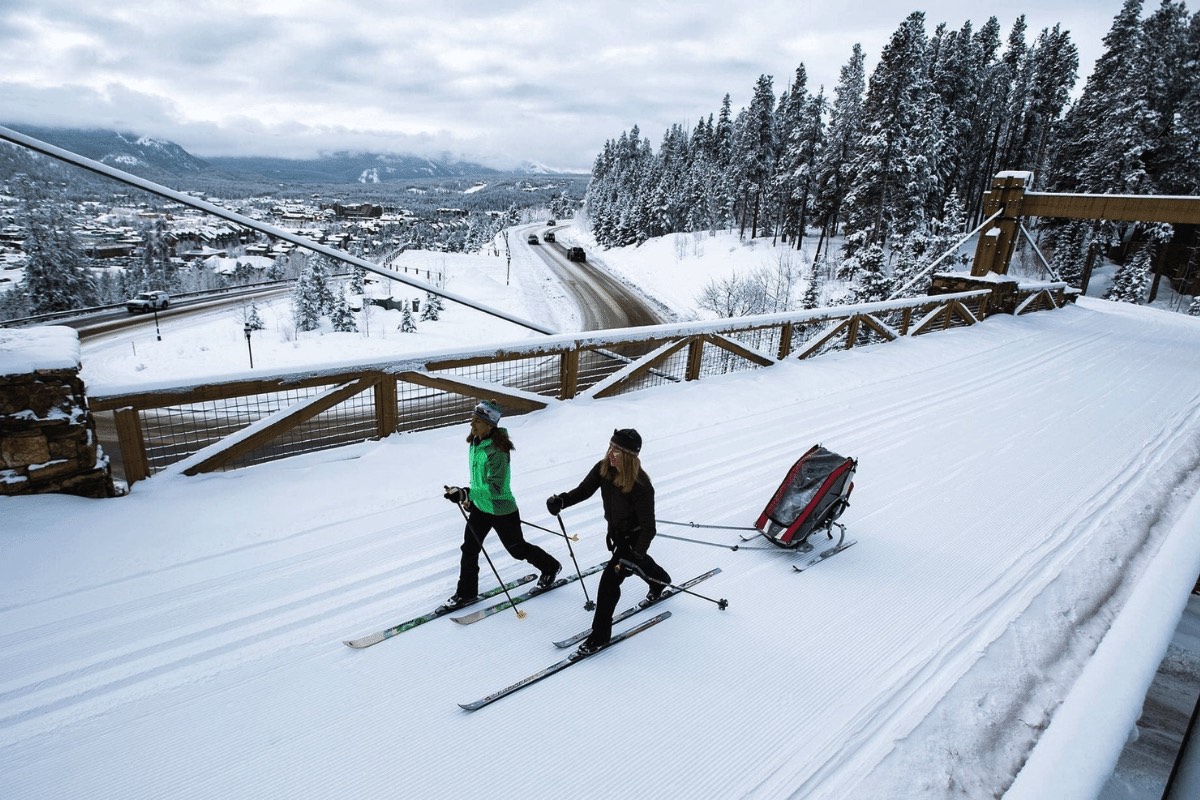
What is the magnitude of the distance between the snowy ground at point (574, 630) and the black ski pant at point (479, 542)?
30cm

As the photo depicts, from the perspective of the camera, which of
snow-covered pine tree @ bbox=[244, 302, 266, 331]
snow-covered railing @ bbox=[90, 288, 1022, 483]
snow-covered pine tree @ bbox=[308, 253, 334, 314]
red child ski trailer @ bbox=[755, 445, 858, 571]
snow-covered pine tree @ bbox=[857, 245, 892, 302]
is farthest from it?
snow-covered pine tree @ bbox=[308, 253, 334, 314]

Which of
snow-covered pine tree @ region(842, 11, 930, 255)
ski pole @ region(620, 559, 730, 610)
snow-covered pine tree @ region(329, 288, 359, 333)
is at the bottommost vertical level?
snow-covered pine tree @ region(329, 288, 359, 333)

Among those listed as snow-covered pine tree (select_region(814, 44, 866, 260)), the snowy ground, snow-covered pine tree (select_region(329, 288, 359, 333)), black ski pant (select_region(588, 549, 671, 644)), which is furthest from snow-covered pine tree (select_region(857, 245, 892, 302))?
snow-covered pine tree (select_region(329, 288, 359, 333))

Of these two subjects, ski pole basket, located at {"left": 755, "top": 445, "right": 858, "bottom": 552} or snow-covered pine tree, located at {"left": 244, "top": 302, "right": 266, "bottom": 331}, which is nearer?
ski pole basket, located at {"left": 755, "top": 445, "right": 858, "bottom": 552}

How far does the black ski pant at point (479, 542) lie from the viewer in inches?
156

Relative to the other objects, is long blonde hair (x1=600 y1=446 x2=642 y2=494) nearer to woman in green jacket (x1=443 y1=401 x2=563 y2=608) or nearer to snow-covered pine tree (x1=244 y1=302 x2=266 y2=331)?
woman in green jacket (x1=443 y1=401 x2=563 y2=608)

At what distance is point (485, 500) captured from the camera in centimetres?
395

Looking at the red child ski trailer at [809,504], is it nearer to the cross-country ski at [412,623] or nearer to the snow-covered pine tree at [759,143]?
the cross-country ski at [412,623]

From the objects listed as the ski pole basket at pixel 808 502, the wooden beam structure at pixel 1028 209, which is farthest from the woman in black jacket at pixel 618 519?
the wooden beam structure at pixel 1028 209

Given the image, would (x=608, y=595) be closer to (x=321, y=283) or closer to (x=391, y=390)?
(x=391, y=390)

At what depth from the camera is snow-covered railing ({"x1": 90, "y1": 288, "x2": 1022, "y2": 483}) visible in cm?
512

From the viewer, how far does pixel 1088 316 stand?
1680 centimetres

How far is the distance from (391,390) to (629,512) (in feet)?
11.7

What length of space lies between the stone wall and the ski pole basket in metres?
5.50
